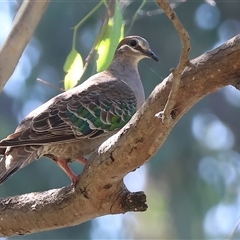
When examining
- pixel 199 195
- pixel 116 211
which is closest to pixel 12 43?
pixel 116 211

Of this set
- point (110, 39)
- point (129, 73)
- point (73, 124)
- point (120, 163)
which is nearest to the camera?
point (120, 163)

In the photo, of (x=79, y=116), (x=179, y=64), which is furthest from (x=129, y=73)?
(x=179, y=64)

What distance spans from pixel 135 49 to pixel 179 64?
1.71 meters

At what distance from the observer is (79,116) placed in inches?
106

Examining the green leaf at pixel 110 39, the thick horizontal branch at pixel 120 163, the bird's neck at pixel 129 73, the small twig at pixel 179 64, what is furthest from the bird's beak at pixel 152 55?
the small twig at pixel 179 64

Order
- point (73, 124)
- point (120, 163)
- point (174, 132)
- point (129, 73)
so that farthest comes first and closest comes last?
point (174, 132) < point (129, 73) < point (73, 124) < point (120, 163)

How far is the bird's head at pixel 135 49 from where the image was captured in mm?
3242

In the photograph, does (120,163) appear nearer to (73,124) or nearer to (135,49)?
(73,124)

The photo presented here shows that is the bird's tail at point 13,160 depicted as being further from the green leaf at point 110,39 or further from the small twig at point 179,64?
the small twig at point 179,64

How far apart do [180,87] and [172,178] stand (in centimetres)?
422

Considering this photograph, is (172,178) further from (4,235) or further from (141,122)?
(141,122)

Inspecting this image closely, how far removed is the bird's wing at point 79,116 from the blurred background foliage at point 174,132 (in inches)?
68.9

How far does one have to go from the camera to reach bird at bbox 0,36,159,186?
2.41 m

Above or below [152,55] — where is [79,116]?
below
